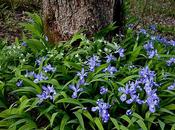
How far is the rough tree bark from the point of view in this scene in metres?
4.40

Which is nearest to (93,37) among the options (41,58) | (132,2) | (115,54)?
(115,54)

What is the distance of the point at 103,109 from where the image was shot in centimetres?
323

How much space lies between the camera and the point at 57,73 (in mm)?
3764

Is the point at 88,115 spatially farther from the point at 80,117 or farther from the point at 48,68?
the point at 48,68

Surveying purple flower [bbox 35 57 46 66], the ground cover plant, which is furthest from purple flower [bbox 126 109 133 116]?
purple flower [bbox 35 57 46 66]

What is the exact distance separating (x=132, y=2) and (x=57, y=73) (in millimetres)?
5477

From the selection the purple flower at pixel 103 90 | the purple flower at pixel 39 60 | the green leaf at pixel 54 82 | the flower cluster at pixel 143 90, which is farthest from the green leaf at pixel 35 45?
the flower cluster at pixel 143 90

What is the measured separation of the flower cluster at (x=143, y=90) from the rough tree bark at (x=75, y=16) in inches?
45.5

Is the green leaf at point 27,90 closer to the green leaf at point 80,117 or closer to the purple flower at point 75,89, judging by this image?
the purple flower at point 75,89

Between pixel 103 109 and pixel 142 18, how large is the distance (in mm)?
4741

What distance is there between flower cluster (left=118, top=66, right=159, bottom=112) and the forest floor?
247cm

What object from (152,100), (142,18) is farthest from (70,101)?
(142,18)

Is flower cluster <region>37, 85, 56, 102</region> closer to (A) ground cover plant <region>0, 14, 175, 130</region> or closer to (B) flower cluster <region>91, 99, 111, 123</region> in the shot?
(A) ground cover plant <region>0, 14, 175, 130</region>

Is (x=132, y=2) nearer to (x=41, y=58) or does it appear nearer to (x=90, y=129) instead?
(x=41, y=58)
